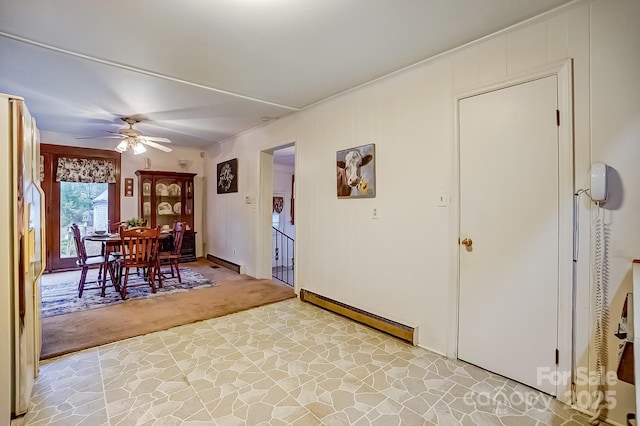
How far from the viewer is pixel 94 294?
4156 millimetres

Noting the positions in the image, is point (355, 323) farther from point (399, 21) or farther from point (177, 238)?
point (177, 238)

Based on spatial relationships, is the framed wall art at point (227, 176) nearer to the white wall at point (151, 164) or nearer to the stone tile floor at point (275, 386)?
the white wall at point (151, 164)

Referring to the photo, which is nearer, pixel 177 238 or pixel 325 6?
pixel 325 6

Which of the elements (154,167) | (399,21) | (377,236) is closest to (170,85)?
(399,21)

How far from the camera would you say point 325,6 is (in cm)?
194

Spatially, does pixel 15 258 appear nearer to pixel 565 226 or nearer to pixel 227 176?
pixel 565 226

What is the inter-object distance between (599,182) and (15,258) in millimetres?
3264

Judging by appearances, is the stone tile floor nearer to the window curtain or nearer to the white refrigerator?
the white refrigerator

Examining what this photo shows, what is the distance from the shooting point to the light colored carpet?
279 centimetres

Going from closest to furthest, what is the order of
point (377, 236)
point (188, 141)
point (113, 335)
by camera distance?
point (113, 335)
point (377, 236)
point (188, 141)

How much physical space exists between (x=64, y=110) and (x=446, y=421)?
17.4 feet

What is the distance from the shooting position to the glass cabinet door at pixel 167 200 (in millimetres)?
6223

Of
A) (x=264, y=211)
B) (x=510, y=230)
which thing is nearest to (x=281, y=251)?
(x=264, y=211)

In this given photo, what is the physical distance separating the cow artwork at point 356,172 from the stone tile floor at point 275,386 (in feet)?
4.69
